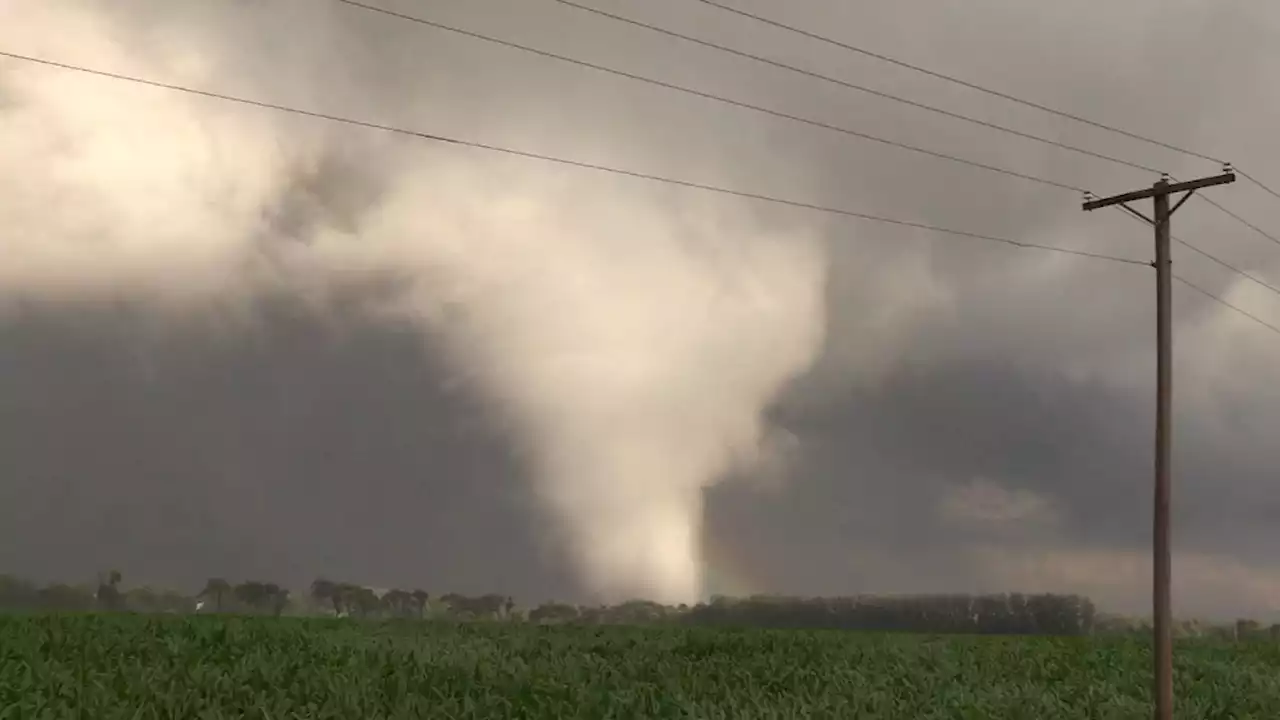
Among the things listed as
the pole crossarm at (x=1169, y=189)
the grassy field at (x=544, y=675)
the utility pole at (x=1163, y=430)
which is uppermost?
the pole crossarm at (x=1169, y=189)

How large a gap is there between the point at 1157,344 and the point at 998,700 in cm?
995

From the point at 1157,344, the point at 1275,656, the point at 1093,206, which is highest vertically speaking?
the point at 1093,206

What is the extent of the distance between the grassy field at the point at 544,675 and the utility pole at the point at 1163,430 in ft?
15.0

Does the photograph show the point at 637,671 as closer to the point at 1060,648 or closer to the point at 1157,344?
the point at 1157,344

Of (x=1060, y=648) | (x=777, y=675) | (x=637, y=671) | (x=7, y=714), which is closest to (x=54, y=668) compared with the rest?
(x=7, y=714)

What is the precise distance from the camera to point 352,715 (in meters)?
19.1

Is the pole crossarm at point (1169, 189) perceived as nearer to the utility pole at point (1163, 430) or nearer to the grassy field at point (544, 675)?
the utility pole at point (1163, 430)

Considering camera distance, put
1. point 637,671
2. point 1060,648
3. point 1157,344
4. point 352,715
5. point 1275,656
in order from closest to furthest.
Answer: point 352,715 → point 1157,344 → point 637,671 → point 1060,648 → point 1275,656

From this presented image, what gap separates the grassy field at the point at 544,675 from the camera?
Result: 20.1 m

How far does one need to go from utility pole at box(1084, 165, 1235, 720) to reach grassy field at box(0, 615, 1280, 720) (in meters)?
4.56

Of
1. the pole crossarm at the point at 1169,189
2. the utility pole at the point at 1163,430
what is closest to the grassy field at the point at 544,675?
the utility pole at the point at 1163,430

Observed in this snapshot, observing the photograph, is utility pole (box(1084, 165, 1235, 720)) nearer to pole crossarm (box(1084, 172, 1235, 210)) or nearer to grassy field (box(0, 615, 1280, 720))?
pole crossarm (box(1084, 172, 1235, 210))

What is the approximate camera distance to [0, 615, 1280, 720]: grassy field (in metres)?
20.1

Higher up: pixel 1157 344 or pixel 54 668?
pixel 1157 344
